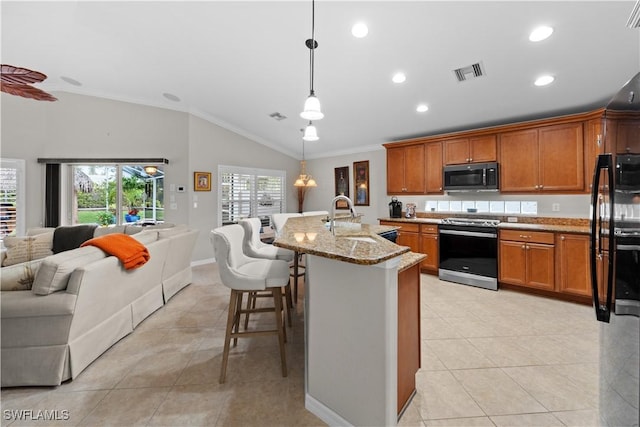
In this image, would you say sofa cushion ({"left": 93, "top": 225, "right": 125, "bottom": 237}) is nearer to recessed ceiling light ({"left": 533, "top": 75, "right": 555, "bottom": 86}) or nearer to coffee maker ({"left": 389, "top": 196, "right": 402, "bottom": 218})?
coffee maker ({"left": 389, "top": 196, "right": 402, "bottom": 218})

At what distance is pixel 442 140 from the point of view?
4.21 metres

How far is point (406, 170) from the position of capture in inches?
183

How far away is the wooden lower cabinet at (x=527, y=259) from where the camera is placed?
3166 millimetres

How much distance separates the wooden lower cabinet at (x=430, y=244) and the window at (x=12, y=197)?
685 centimetres

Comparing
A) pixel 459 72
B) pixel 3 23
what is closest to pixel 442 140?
pixel 459 72

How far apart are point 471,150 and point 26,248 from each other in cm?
636

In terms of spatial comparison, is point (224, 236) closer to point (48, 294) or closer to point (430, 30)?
point (48, 294)

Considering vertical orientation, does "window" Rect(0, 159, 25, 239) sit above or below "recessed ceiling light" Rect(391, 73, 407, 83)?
below

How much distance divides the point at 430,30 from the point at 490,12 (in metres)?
0.46

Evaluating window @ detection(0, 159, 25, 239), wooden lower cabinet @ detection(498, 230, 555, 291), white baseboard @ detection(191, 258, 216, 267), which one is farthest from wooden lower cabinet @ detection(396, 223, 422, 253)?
window @ detection(0, 159, 25, 239)

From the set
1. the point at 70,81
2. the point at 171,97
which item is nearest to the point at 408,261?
the point at 171,97

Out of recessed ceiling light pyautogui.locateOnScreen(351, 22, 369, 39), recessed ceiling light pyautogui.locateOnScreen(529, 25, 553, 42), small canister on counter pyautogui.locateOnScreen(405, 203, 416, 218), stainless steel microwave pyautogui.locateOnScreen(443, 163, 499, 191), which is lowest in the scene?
small canister on counter pyautogui.locateOnScreen(405, 203, 416, 218)

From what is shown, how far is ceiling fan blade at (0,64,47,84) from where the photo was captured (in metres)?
1.72

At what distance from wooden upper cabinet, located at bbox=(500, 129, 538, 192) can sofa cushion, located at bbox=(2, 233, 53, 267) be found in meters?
6.51
